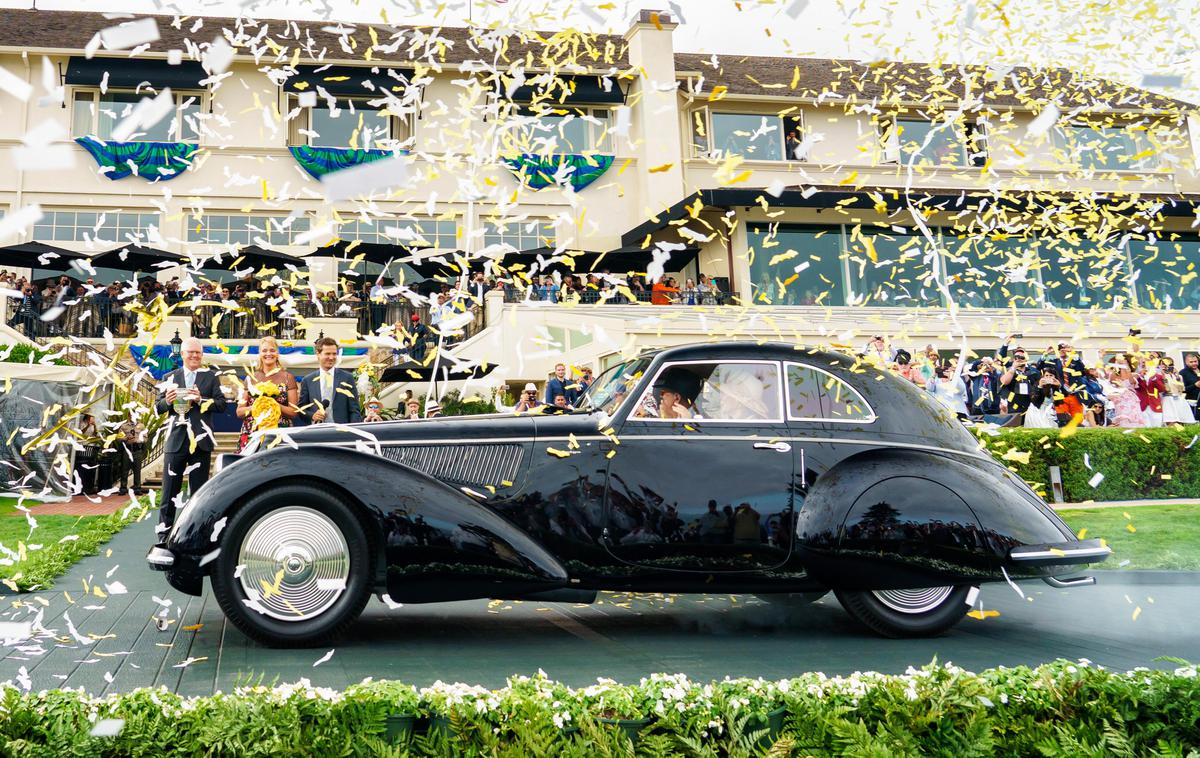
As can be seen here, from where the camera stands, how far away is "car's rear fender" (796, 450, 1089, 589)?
15.2 feet

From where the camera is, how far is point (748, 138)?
92.3ft

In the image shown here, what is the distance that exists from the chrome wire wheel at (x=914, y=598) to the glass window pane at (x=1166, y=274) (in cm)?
2522

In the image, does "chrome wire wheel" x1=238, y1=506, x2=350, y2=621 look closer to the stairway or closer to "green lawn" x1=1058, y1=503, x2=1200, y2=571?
"green lawn" x1=1058, y1=503, x2=1200, y2=571

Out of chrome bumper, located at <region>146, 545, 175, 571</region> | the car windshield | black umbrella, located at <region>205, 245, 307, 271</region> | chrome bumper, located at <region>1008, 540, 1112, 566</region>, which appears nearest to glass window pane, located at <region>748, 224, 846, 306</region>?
black umbrella, located at <region>205, 245, 307, 271</region>

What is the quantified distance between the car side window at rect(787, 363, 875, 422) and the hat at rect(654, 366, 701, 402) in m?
0.55

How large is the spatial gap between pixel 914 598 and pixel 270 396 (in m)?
5.09

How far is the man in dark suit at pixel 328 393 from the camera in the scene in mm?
7766

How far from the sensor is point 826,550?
463cm

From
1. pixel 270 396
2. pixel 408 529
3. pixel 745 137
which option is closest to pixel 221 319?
pixel 745 137

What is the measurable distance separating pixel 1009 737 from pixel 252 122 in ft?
92.1

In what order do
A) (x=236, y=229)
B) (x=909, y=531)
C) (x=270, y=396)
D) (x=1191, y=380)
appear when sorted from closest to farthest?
(x=909, y=531) < (x=270, y=396) < (x=1191, y=380) < (x=236, y=229)

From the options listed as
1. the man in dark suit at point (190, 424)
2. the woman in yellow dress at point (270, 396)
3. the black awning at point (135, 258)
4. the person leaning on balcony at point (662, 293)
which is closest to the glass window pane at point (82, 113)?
the black awning at point (135, 258)

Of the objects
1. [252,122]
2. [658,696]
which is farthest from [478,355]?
[658,696]

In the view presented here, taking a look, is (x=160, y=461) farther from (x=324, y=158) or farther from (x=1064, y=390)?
(x=1064, y=390)
